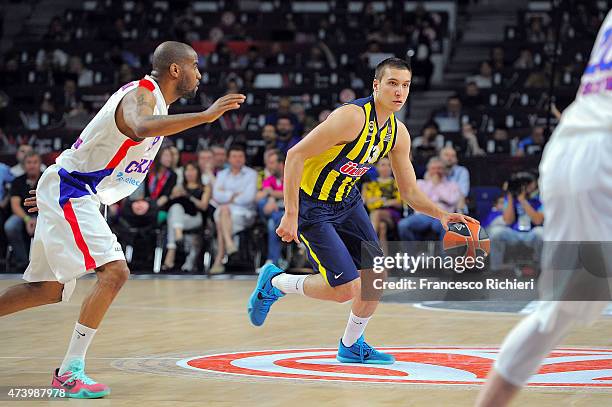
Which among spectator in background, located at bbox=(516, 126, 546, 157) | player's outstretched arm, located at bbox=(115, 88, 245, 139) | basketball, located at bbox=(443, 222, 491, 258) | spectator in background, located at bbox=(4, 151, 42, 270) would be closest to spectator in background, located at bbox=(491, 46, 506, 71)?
spectator in background, located at bbox=(516, 126, 546, 157)

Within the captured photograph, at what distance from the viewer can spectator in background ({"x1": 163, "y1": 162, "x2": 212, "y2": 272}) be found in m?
12.9

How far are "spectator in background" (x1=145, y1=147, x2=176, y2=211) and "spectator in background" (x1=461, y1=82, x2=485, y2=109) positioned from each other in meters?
4.85

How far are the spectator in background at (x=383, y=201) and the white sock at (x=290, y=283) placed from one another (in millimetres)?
5649

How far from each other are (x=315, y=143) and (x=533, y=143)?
27.0ft

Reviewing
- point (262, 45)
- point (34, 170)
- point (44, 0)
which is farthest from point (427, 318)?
point (44, 0)

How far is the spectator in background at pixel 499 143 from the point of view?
45.8 feet

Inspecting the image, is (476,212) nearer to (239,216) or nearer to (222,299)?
(239,216)

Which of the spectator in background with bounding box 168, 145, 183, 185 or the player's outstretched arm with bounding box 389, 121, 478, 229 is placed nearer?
the player's outstretched arm with bounding box 389, 121, 478, 229

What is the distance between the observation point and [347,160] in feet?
20.2

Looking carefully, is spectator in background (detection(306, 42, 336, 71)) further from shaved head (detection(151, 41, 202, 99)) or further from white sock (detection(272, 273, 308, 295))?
shaved head (detection(151, 41, 202, 99))

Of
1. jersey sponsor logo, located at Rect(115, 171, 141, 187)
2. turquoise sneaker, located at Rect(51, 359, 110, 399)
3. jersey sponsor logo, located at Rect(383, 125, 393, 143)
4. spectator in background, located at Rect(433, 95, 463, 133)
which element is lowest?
turquoise sneaker, located at Rect(51, 359, 110, 399)

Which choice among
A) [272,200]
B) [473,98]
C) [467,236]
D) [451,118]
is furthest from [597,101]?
[473,98]

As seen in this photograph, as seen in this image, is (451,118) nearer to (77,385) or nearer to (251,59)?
(251,59)

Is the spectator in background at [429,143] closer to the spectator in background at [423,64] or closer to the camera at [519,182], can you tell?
the camera at [519,182]
